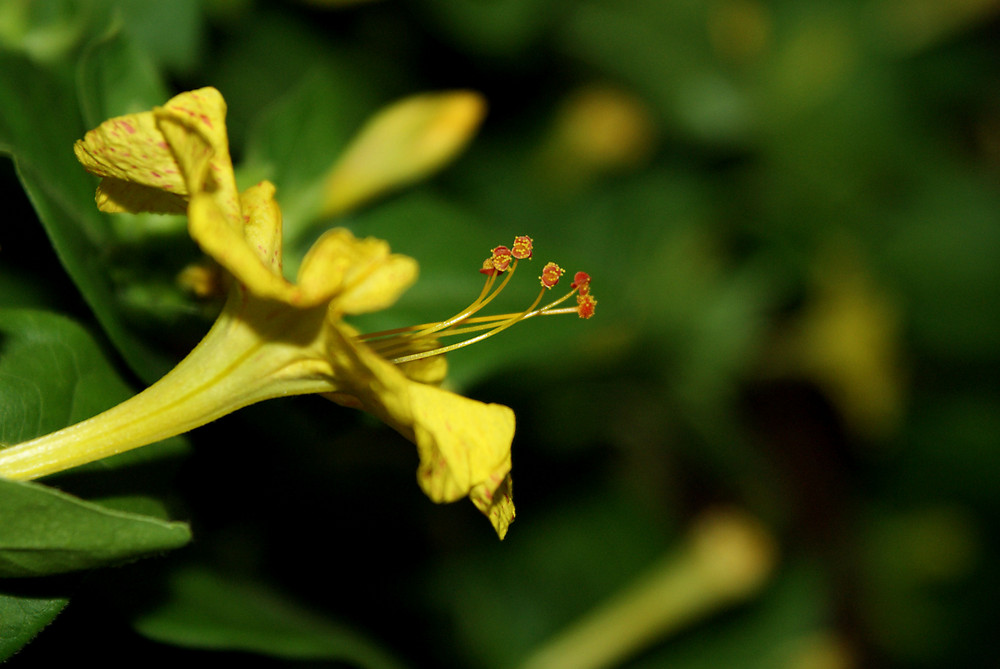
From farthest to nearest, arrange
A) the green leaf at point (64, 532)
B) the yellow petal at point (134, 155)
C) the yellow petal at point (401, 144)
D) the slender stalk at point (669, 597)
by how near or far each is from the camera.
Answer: the slender stalk at point (669, 597)
the yellow petal at point (401, 144)
the yellow petal at point (134, 155)
the green leaf at point (64, 532)

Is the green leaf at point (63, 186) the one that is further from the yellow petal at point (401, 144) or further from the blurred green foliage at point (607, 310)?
the yellow petal at point (401, 144)

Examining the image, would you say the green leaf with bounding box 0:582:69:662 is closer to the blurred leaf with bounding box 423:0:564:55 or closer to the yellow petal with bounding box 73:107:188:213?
the yellow petal with bounding box 73:107:188:213

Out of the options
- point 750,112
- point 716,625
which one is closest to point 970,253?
point 750,112

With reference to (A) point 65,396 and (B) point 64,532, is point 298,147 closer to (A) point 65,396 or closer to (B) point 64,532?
(A) point 65,396

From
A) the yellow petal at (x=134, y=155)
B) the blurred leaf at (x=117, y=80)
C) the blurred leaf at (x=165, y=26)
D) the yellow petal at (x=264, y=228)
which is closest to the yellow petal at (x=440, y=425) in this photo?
the yellow petal at (x=264, y=228)

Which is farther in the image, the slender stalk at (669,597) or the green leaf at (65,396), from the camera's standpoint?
the slender stalk at (669,597)

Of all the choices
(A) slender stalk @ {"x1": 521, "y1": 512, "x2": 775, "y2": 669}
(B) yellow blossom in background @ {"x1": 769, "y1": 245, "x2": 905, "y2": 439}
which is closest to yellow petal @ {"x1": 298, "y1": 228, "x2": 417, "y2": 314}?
(A) slender stalk @ {"x1": 521, "y1": 512, "x2": 775, "y2": 669}

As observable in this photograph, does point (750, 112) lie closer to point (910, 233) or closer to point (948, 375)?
point (910, 233)
